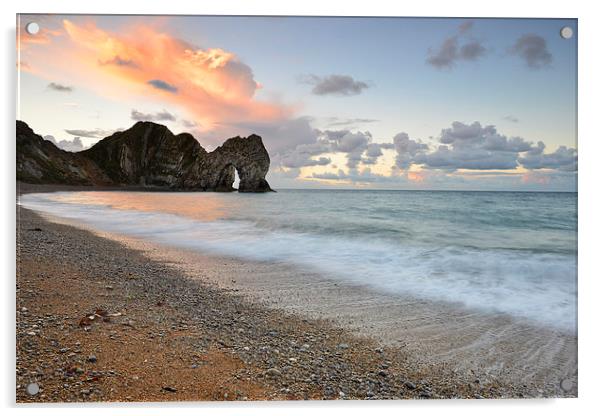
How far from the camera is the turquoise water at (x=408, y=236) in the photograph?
8.73ft

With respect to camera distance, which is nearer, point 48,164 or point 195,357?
point 195,357

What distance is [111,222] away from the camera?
4461 mm

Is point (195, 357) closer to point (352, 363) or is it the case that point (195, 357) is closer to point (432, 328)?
point (352, 363)

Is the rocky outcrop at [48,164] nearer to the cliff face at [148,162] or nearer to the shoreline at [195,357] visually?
the cliff face at [148,162]

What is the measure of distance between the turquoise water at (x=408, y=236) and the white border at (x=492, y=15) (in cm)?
12

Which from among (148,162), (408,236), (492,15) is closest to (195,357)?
(148,162)

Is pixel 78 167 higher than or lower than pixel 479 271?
higher

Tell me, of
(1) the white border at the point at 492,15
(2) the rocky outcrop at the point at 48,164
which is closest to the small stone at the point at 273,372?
(1) the white border at the point at 492,15

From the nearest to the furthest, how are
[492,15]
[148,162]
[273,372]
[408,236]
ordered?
1. [273,372]
2. [492,15]
3. [148,162]
4. [408,236]

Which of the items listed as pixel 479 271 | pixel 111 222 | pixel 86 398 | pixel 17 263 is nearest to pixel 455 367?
pixel 479 271

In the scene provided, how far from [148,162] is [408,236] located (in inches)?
81.1

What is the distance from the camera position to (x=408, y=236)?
3.21 metres

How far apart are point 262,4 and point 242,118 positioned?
2.43 ft
